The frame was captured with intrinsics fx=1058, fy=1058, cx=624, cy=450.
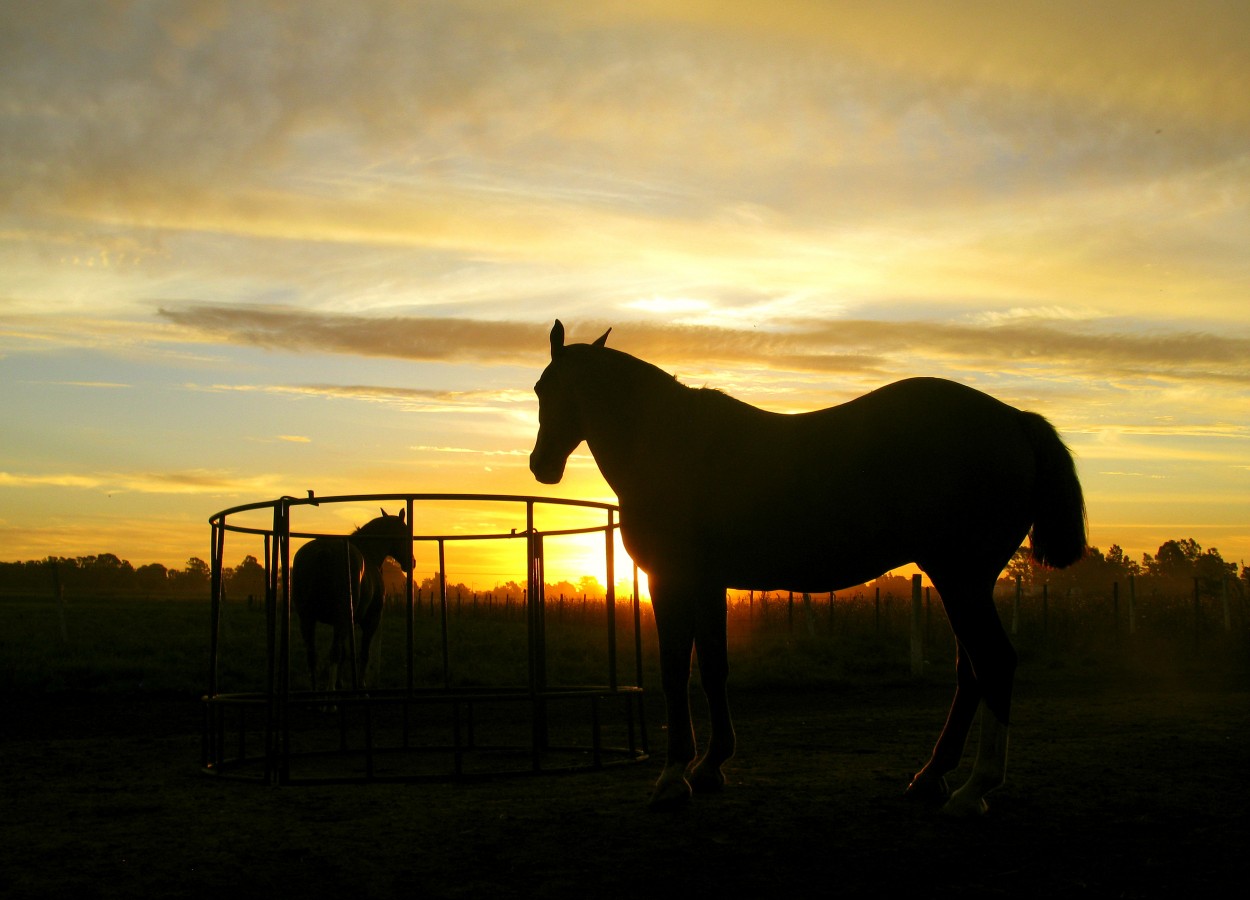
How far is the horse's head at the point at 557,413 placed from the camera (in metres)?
7.39

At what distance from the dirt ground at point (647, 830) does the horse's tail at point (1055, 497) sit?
1.53 meters

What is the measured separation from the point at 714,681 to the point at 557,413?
2.12m

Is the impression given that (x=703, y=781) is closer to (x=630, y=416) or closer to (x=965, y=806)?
(x=965, y=806)

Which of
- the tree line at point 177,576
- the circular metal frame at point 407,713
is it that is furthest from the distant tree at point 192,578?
the circular metal frame at point 407,713

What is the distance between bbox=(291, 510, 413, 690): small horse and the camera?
12.6 m

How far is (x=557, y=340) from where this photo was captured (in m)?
7.47

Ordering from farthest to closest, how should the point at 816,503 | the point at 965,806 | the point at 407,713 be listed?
the point at 407,713 → the point at 816,503 → the point at 965,806

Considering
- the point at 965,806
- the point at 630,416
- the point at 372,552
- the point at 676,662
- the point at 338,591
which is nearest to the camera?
the point at 965,806

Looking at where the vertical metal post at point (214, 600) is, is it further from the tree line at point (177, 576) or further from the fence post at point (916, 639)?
the tree line at point (177, 576)

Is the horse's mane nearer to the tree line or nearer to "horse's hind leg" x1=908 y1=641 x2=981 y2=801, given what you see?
"horse's hind leg" x1=908 y1=641 x2=981 y2=801

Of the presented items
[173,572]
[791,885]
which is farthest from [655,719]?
[173,572]

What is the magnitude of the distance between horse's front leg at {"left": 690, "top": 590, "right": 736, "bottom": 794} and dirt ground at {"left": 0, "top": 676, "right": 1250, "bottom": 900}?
23 centimetres

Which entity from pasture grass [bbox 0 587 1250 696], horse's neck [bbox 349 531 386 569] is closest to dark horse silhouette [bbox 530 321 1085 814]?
pasture grass [bbox 0 587 1250 696]

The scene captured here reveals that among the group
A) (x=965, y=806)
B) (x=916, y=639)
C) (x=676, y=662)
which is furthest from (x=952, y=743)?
(x=916, y=639)
